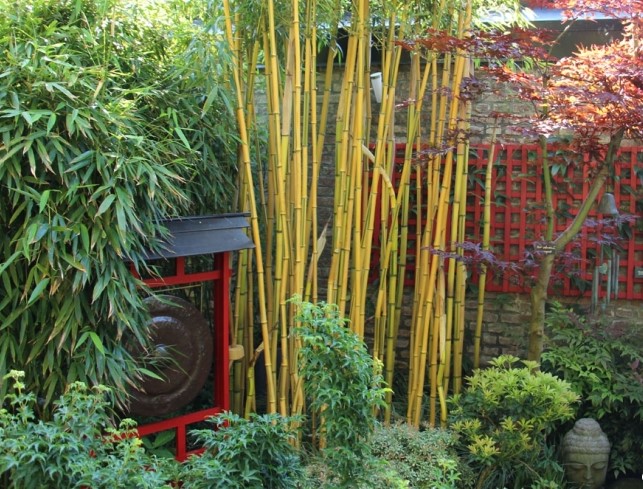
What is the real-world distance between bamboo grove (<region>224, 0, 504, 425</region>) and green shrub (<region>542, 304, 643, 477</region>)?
23.0 inches

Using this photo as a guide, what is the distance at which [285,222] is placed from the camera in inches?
142

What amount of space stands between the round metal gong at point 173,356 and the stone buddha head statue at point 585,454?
183 centimetres

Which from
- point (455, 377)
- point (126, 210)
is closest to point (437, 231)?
point (455, 377)

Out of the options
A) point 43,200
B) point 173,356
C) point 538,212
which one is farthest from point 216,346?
point 538,212

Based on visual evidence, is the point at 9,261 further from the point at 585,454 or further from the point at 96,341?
the point at 585,454

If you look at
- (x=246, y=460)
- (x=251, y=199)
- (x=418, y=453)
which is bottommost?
(x=418, y=453)

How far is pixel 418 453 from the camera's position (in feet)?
11.9

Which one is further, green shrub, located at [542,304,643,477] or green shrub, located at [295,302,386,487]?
green shrub, located at [542,304,643,477]

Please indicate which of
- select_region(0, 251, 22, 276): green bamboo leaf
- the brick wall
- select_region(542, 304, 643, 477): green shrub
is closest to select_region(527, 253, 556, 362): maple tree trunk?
select_region(542, 304, 643, 477): green shrub

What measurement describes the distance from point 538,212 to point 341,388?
7.91 feet

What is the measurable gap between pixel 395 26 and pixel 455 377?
6.15ft

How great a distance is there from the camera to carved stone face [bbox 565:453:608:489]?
12.6 feet

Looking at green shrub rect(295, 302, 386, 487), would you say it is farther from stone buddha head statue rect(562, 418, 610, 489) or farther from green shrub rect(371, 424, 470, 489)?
stone buddha head statue rect(562, 418, 610, 489)

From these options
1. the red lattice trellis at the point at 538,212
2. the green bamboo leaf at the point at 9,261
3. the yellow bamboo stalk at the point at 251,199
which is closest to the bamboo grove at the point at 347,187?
the yellow bamboo stalk at the point at 251,199
